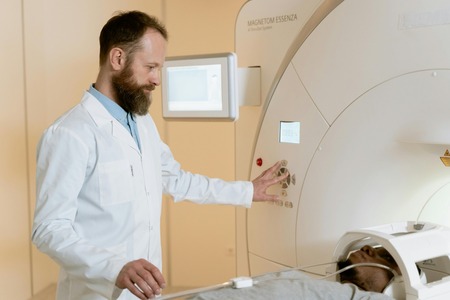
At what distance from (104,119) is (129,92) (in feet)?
0.35

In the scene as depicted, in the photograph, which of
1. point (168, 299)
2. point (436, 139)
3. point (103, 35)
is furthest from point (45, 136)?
point (436, 139)

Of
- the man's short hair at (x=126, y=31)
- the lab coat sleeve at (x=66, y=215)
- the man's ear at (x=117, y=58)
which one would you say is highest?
the man's short hair at (x=126, y=31)

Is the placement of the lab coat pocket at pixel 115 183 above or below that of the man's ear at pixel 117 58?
below

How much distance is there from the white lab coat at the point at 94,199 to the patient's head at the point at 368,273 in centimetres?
60

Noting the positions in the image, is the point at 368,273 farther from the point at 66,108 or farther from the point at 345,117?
the point at 66,108

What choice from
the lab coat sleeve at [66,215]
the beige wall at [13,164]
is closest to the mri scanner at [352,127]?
the lab coat sleeve at [66,215]

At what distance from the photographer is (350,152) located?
178 cm

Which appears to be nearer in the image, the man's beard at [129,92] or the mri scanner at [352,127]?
the mri scanner at [352,127]

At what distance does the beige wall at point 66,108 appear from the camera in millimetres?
3070

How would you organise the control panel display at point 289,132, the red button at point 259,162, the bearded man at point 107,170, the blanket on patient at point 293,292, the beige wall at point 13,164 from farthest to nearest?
1. the beige wall at point 13,164
2. the red button at point 259,162
3. the control panel display at point 289,132
4. the bearded man at point 107,170
5. the blanket on patient at point 293,292

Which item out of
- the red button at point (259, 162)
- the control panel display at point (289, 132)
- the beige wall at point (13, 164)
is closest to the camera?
the control panel display at point (289, 132)

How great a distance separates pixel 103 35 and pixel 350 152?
0.82 metres

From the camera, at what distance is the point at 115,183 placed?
1.64m

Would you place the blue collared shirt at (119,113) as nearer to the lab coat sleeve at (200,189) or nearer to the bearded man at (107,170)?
the bearded man at (107,170)
